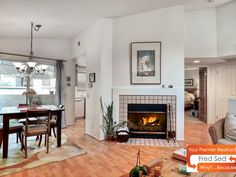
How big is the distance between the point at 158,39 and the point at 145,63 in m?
0.68

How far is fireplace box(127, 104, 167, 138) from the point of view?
4.49 metres

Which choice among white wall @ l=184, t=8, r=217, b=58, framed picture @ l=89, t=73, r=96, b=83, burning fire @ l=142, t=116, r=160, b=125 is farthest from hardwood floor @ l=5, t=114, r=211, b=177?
white wall @ l=184, t=8, r=217, b=58

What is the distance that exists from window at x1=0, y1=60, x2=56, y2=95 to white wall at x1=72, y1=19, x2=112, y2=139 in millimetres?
1903

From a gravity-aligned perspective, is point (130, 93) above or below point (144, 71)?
below

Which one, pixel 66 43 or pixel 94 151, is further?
pixel 66 43

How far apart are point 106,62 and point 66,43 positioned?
2315 millimetres

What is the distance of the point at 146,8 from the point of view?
4.25 meters

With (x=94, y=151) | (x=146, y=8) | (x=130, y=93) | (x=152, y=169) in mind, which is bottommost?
(x=94, y=151)

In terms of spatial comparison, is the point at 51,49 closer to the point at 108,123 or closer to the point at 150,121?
the point at 108,123

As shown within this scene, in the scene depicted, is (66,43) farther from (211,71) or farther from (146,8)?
(211,71)

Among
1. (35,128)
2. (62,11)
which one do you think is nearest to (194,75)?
(62,11)

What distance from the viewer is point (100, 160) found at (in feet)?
10.3

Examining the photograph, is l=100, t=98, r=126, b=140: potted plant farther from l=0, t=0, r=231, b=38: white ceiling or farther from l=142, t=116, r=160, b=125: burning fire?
l=0, t=0, r=231, b=38: white ceiling

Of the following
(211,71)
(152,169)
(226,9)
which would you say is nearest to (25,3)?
(152,169)
